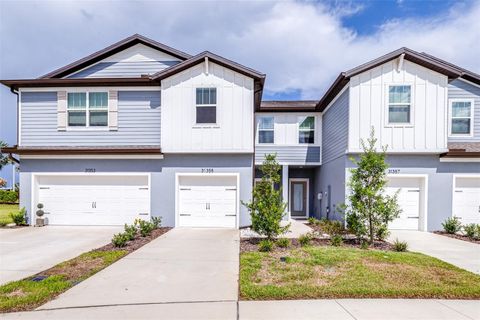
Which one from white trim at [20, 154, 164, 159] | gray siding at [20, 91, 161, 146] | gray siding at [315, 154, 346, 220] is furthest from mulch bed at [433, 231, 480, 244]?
gray siding at [20, 91, 161, 146]

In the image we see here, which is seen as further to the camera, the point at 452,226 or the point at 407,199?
the point at 407,199

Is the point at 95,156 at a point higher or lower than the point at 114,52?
lower

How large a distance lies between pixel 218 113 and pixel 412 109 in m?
7.55

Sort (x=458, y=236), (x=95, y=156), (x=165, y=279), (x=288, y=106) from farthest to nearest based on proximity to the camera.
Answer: (x=288, y=106) < (x=95, y=156) < (x=458, y=236) < (x=165, y=279)

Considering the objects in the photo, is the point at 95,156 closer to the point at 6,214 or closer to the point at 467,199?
the point at 6,214

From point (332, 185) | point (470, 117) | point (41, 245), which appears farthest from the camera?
point (332, 185)

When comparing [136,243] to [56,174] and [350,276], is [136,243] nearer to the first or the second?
[56,174]

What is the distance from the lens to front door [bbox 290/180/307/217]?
692 inches

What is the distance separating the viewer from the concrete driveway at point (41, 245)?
6.43 metres

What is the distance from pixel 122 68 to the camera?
13.9 meters

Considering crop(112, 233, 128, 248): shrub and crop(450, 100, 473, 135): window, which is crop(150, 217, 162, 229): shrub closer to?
crop(112, 233, 128, 248): shrub

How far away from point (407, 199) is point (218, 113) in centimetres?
832

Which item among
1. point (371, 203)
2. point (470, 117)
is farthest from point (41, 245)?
point (470, 117)

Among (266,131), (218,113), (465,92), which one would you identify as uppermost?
(465,92)
